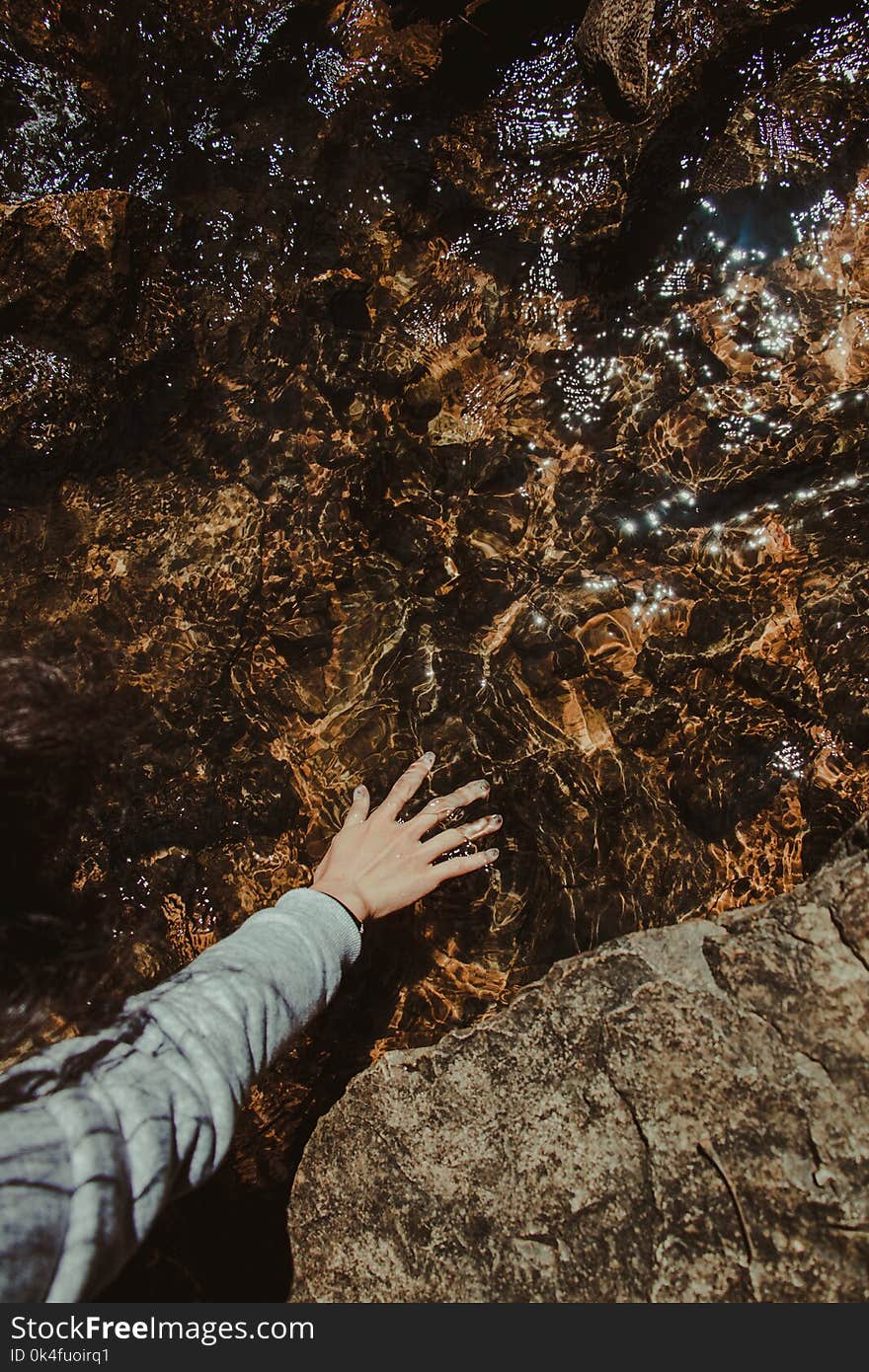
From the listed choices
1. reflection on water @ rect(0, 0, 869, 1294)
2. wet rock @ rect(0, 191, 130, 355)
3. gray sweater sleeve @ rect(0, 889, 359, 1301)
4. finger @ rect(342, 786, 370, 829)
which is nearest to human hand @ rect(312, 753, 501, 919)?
finger @ rect(342, 786, 370, 829)

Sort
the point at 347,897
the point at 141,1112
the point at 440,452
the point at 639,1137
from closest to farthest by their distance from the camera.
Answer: the point at 141,1112
the point at 639,1137
the point at 347,897
the point at 440,452

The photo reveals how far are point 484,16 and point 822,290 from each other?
1814 mm

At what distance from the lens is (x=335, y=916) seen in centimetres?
219

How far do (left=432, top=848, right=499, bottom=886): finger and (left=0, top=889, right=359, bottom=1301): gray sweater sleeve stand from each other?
1.72 ft

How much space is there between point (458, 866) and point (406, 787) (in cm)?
35

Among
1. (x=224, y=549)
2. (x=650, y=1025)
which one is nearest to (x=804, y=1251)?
(x=650, y=1025)

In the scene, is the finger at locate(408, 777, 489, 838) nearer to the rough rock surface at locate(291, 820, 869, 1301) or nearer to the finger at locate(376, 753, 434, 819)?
the finger at locate(376, 753, 434, 819)

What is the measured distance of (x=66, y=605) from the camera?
113 inches

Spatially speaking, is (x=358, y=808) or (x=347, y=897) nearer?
(x=347, y=897)

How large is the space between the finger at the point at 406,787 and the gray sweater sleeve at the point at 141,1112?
0.63m

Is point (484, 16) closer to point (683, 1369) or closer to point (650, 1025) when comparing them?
point (650, 1025)

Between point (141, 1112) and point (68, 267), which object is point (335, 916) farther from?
point (68, 267)

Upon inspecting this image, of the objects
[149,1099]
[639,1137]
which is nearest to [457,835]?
[639,1137]

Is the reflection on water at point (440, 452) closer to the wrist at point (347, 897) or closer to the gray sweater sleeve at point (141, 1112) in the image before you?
the wrist at point (347, 897)
